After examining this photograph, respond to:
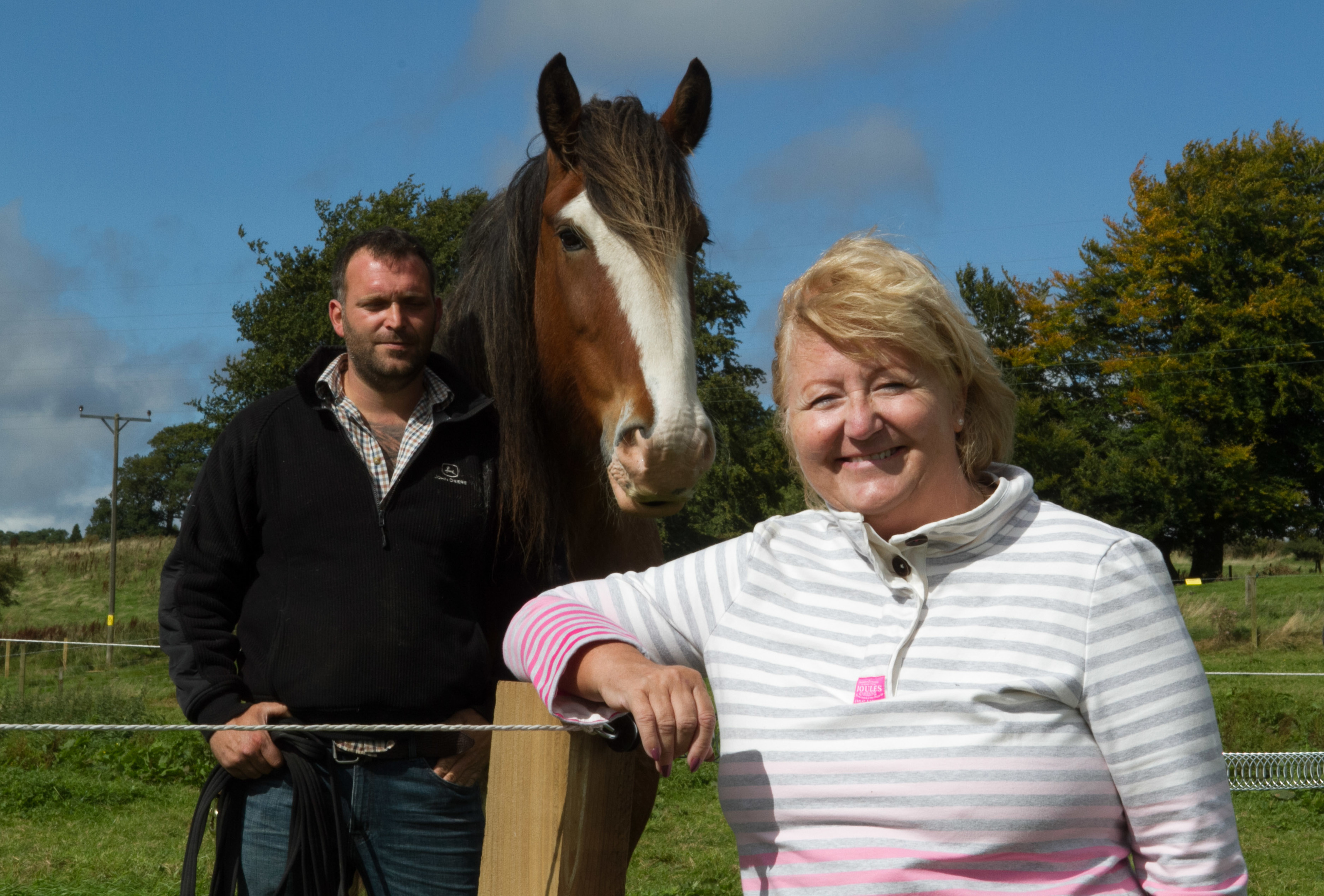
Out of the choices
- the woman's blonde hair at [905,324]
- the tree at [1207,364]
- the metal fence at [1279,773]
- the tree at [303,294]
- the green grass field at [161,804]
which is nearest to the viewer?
the woman's blonde hair at [905,324]

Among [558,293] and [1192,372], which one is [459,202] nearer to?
[558,293]

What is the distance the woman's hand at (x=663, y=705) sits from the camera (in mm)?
1290

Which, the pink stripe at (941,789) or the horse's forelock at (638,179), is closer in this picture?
the pink stripe at (941,789)

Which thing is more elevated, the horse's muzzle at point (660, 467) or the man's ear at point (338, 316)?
the man's ear at point (338, 316)

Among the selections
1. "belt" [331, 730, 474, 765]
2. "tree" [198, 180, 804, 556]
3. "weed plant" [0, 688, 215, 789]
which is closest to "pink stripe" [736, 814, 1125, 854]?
"belt" [331, 730, 474, 765]

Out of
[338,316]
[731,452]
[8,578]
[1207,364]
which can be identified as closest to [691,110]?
[338,316]

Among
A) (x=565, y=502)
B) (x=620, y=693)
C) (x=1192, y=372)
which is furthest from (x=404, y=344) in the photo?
(x=1192, y=372)

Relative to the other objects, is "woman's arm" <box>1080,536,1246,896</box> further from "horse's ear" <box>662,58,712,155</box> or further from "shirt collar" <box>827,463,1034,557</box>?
"horse's ear" <box>662,58,712,155</box>

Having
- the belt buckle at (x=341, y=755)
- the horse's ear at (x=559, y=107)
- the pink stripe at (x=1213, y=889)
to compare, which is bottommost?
the pink stripe at (x=1213, y=889)

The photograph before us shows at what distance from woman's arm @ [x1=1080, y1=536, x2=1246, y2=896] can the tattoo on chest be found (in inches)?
60.3

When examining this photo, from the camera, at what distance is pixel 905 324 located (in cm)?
149

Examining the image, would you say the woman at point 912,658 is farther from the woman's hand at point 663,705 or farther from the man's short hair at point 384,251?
the man's short hair at point 384,251

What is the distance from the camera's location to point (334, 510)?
2.23 metres

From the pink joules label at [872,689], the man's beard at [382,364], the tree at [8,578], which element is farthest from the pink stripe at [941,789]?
the tree at [8,578]
